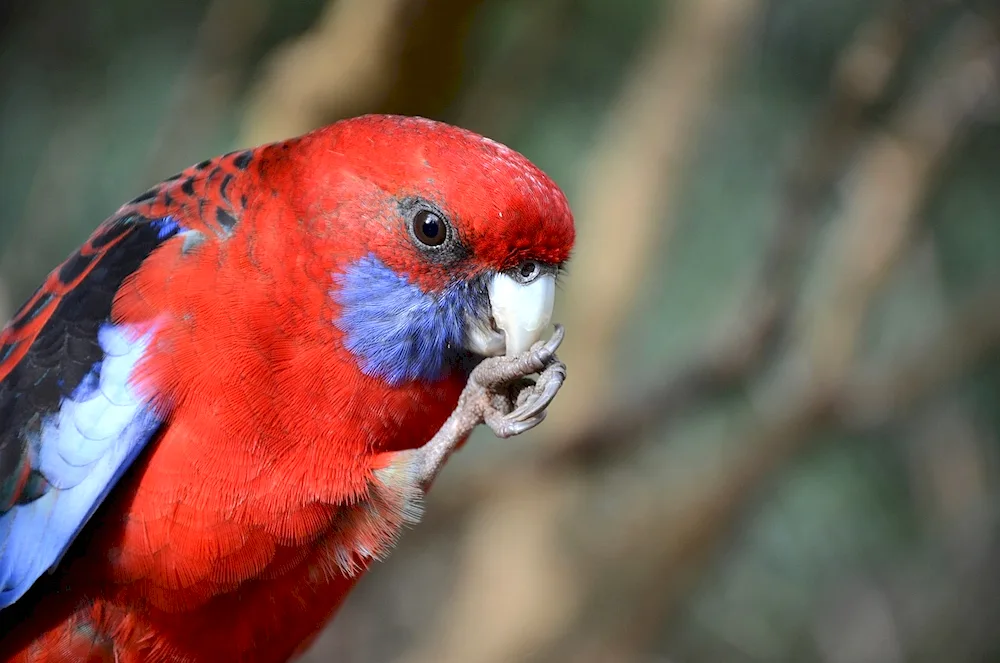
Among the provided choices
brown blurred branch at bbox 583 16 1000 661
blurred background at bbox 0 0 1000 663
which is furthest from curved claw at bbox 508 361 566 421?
brown blurred branch at bbox 583 16 1000 661

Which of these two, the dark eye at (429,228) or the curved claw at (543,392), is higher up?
the dark eye at (429,228)

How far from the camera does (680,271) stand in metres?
5.17

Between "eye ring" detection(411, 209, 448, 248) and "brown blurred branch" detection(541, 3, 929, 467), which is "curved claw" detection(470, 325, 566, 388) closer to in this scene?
"eye ring" detection(411, 209, 448, 248)

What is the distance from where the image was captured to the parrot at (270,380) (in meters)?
1.80

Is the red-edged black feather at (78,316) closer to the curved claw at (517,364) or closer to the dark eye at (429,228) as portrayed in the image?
the dark eye at (429,228)

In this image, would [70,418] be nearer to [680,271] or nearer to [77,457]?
[77,457]

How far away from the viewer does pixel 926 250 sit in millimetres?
4598

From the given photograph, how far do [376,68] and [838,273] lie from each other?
6.32 feet

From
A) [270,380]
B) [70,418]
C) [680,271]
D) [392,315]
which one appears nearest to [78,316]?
[70,418]

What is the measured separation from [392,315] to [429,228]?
7.4 inches

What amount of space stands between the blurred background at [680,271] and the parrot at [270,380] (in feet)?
3.26

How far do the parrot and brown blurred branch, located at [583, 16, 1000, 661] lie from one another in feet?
6.38

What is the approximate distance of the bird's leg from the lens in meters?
1.84

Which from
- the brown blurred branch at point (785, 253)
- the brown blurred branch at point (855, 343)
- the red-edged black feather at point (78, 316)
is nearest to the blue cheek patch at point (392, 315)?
the red-edged black feather at point (78, 316)
